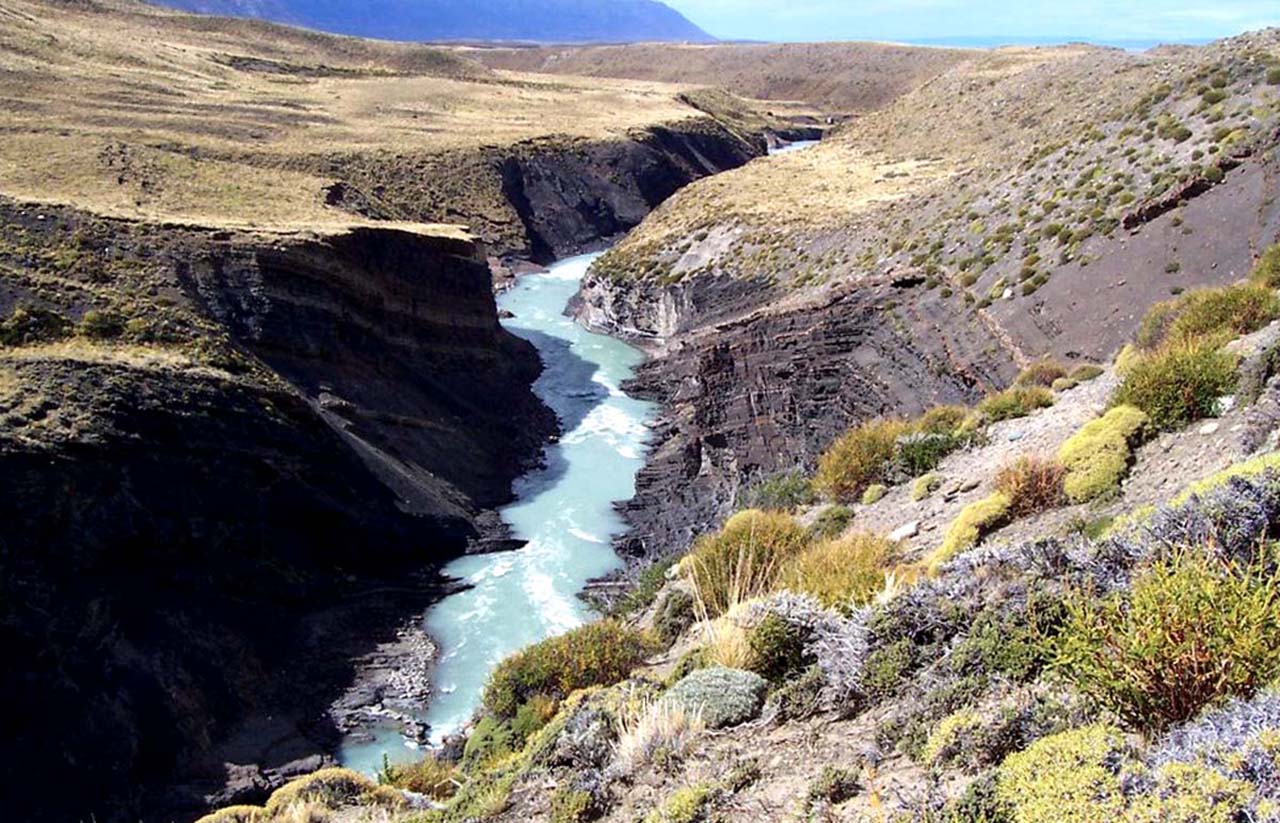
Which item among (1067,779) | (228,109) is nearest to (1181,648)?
(1067,779)

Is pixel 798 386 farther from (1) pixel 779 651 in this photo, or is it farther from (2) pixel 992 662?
(2) pixel 992 662

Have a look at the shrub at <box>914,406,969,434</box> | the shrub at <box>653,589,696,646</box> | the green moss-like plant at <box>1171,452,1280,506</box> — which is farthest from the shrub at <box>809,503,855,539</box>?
the green moss-like plant at <box>1171,452,1280,506</box>

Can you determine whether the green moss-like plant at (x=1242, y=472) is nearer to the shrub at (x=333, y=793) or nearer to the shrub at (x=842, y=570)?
the shrub at (x=842, y=570)

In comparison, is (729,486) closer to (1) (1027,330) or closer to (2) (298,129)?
(1) (1027,330)

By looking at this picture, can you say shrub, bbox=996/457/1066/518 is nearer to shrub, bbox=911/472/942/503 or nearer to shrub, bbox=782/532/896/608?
shrub, bbox=782/532/896/608

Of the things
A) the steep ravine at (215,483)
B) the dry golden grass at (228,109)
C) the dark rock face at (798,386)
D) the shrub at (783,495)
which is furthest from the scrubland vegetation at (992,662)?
the dry golden grass at (228,109)

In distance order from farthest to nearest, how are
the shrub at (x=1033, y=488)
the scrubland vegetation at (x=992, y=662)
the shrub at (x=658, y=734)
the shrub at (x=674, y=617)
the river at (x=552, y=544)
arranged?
the river at (x=552, y=544), the shrub at (x=674, y=617), the shrub at (x=1033, y=488), the shrub at (x=658, y=734), the scrubland vegetation at (x=992, y=662)

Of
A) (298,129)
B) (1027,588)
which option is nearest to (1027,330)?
(1027,588)
